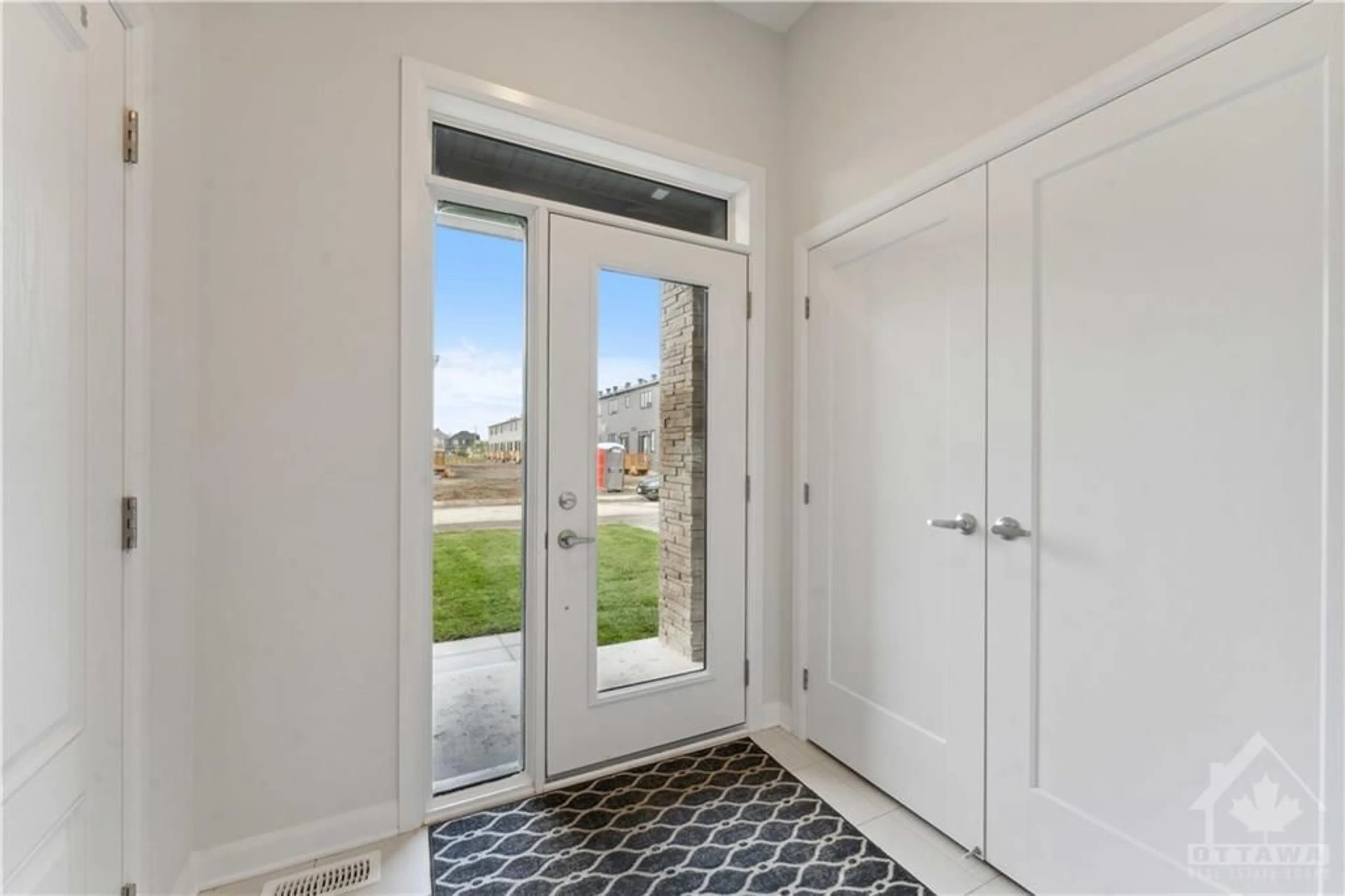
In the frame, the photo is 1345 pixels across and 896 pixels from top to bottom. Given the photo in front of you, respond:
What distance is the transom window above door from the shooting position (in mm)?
1973

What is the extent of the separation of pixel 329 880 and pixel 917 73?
9.98 feet

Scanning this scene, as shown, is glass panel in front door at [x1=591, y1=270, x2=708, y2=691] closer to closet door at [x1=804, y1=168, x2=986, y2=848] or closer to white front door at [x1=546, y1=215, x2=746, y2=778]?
white front door at [x1=546, y1=215, x2=746, y2=778]

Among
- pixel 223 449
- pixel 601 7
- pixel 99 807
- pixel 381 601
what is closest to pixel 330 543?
pixel 381 601

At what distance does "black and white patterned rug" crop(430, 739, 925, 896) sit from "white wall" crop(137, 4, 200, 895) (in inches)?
27.2

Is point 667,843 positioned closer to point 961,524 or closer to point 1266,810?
point 961,524

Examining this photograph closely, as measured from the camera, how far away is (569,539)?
2.01 m

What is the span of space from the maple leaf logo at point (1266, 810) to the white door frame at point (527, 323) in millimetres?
1477

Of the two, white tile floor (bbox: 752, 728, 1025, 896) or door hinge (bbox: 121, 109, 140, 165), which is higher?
door hinge (bbox: 121, 109, 140, 165)

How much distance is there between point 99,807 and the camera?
1.06 m

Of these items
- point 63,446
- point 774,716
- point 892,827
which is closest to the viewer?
point 63,446

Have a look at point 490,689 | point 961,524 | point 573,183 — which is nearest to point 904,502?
point 961,524

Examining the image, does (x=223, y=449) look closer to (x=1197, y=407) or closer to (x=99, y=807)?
(x=99, y=807)

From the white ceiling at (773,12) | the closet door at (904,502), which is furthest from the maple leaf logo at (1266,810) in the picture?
the white ceiling at (773,12)

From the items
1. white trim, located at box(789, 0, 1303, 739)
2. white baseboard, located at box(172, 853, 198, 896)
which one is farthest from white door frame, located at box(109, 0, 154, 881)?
white trim, located at box(789, 0, 1303, 739)
